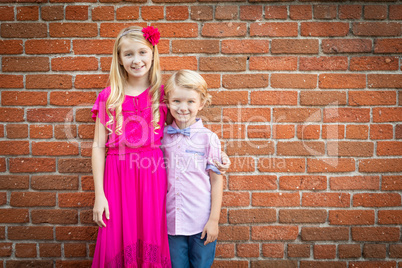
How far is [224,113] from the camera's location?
6.61ft

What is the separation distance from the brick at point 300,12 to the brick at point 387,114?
84cm

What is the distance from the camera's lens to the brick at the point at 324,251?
2.05 meters

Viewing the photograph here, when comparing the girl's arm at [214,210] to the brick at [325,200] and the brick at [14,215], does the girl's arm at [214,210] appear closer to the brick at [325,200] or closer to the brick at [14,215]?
the brick at [325,200]

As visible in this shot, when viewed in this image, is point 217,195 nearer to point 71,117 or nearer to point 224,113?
point 224,113

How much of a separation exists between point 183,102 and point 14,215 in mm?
1546

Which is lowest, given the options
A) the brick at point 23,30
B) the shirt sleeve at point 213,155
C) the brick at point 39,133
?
the shirt sleeve at point 213,155

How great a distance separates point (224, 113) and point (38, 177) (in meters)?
1.44

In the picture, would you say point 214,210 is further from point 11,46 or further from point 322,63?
point 11,46

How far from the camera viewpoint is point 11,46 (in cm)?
200

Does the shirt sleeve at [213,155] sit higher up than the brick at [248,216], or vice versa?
the shirt sleeve at [213,155]

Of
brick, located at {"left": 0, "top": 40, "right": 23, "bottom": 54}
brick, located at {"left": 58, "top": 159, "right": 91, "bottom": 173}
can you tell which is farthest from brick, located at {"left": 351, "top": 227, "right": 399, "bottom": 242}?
brick, located at {"left": 0, "top": 40, "right": 23, "bottom": 54}

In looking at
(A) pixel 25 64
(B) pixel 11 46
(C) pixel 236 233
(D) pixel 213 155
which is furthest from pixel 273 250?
(B) pixel 11 46

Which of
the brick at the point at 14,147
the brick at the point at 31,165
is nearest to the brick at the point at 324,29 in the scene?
the brick at the point at 31,165

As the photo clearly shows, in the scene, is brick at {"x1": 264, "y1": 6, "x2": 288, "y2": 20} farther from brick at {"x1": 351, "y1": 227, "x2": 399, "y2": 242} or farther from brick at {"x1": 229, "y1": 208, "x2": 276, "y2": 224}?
brick at {"x1": 351, "y1": 227, "x2": 399, "y2": 242}
